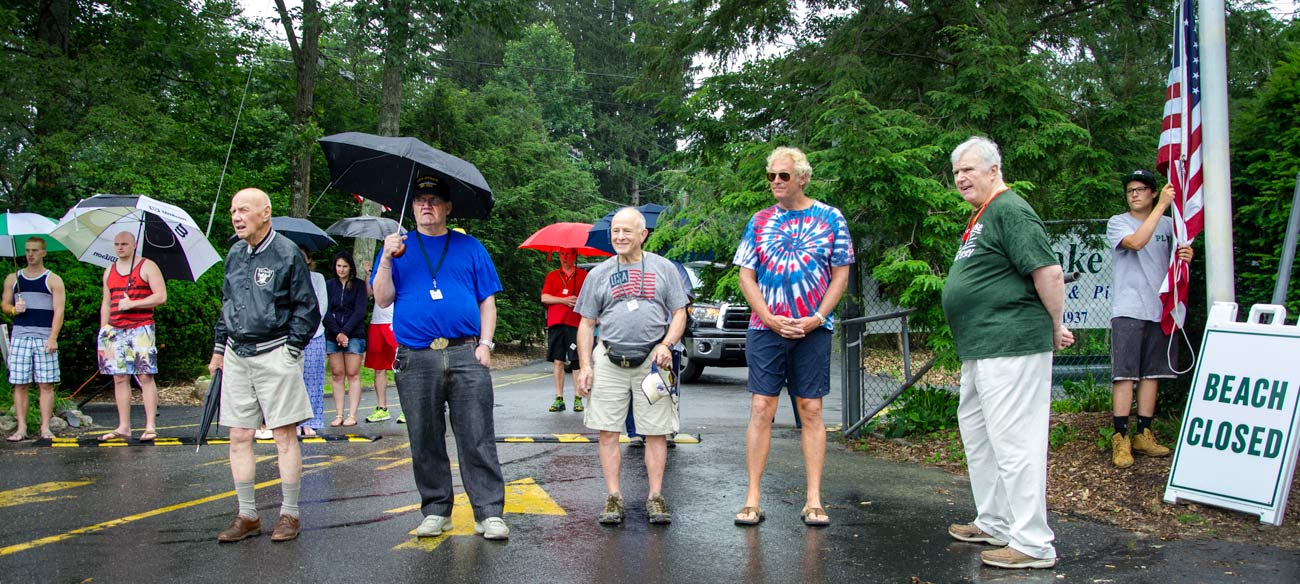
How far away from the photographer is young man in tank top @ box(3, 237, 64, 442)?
8828 mm

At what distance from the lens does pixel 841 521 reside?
5609 millimetres

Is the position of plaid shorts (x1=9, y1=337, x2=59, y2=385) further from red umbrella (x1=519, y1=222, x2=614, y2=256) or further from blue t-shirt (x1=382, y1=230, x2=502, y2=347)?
blue t-shirt (x1=382, y1=230, x2=502, y2=347)

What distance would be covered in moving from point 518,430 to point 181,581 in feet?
Answer: 17.8

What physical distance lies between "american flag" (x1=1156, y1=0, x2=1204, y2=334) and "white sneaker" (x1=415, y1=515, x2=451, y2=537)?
439 cm

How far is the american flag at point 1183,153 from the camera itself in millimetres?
5965

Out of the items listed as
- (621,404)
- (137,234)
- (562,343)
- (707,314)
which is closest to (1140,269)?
(621,404)

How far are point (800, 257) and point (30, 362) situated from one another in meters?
7.07

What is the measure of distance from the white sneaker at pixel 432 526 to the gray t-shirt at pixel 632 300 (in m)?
1.32

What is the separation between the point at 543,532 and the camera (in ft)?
17.6

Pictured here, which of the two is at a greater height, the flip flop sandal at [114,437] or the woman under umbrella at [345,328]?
the woman under umbrella at [345,328]

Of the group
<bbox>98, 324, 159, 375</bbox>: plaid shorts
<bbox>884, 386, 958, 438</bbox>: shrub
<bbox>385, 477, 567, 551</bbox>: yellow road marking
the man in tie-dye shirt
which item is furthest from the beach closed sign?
<bbox>98, 324, 159, 375</bbox>: plaid shorts

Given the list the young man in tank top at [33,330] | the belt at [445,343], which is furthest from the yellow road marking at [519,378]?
the belt at [445,343]

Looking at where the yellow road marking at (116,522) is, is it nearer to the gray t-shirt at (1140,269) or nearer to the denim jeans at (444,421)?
the denim jeans at (444,421)

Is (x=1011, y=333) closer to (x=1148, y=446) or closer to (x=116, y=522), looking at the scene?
(x=1148, y=446)
